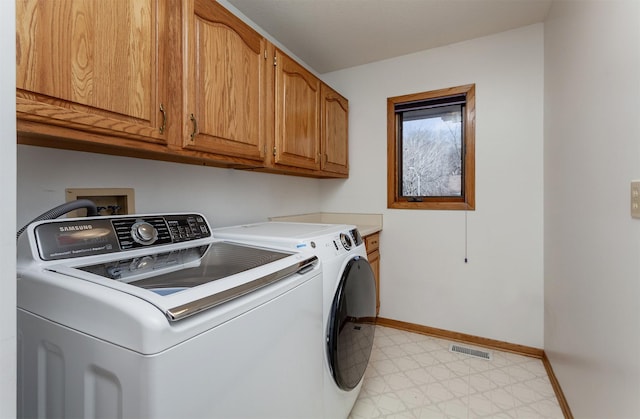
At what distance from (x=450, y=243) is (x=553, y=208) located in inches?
28.8

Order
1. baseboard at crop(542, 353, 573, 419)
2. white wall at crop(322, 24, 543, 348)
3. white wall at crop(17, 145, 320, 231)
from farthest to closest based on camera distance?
white wall at crop(322, 24, 543, 348)
baseboard at crop(542, 353, 573, 419)
white wall at crop(17, 145, 320, 231)

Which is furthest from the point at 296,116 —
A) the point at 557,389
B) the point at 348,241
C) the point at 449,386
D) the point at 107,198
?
the point at 557,389

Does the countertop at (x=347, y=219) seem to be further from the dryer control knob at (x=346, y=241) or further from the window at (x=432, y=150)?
the dryer control knob at (x=346, y=241)

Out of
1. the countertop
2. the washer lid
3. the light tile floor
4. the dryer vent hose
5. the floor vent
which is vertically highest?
the dryer vent hose

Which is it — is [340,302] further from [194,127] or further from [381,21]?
[381,21]

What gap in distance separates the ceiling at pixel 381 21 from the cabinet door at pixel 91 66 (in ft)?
3.51

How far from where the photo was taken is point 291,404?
956 millimetres

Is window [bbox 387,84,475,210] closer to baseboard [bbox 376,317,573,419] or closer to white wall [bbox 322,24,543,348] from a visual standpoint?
white wall [bbox 322,24,543,348]

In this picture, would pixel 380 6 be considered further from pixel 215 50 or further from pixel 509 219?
pixel 509 219

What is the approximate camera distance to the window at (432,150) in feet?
7.64

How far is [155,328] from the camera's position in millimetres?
553

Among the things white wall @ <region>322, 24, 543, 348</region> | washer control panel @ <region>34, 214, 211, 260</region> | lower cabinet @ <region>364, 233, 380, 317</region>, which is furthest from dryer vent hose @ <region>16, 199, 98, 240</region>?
white wall @ <region>322, 24, 543, 348</region>

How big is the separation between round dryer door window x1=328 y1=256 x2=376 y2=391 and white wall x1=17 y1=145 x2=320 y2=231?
92cm

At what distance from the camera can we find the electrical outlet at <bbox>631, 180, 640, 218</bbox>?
899 mm
